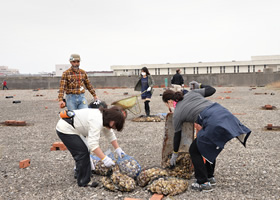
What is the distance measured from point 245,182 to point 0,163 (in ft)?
13.4

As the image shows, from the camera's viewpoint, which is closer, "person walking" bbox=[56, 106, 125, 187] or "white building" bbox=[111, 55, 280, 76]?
"person walking" bbox=[56, 106, 125, 187]

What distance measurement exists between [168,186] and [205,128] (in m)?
0.87

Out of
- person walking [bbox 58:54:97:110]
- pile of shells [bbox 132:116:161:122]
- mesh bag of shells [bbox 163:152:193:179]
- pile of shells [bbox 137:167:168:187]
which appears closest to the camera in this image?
pile of shells [bbox 137:167:168:187]

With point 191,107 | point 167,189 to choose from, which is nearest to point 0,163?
point 167,189

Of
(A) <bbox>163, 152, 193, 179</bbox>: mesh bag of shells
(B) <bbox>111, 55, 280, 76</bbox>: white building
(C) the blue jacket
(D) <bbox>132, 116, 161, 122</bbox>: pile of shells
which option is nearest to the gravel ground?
(A) <bbox>163, 152, 193, 179</bbox>: mesh bag of shells

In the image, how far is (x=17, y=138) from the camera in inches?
276

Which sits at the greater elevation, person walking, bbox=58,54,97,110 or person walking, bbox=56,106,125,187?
person walking, bbox=58,54,97,110

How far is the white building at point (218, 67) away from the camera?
67250mm

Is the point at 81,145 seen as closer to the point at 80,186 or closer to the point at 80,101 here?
the point at 80,186

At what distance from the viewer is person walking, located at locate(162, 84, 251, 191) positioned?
3365mm

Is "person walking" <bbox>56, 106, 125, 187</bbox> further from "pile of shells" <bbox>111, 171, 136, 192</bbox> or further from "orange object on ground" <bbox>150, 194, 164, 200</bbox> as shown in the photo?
"orange object on ground" <bbox>150, 194, 164, 200</bbox>

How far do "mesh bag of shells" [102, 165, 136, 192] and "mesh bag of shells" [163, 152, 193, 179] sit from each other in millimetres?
636

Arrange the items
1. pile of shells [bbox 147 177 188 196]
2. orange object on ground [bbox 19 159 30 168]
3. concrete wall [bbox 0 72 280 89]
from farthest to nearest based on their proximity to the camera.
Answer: concrete wall [bbox 0 72 280 89] < orange object on ground [bbox 19 159 30 168] < pile of shells [bbox 147 177 188 196]

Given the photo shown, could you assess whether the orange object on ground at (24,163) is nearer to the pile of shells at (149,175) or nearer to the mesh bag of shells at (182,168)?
the pile of shells at (149,175)
